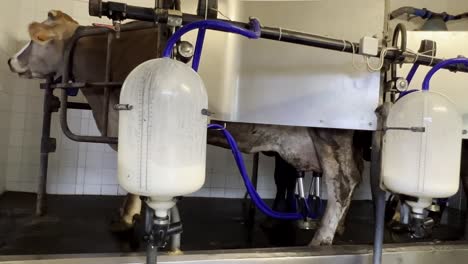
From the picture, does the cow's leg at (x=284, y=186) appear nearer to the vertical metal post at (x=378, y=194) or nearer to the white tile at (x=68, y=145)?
the vertical metal post at (x=378, y=194)

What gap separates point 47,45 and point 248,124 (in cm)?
99

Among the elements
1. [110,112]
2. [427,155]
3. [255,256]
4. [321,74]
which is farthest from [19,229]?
[427,155]

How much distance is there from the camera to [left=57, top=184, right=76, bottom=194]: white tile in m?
2.59

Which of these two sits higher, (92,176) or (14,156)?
(14,156)

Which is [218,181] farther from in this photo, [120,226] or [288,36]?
[288,36]

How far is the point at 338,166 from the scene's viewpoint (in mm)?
1595

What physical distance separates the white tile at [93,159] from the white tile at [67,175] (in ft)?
0.34

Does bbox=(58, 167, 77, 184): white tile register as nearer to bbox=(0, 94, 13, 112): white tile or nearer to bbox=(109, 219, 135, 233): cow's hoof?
bbox=(0, 94, 13, 112): white tile

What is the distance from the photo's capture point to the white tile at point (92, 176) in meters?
2.65

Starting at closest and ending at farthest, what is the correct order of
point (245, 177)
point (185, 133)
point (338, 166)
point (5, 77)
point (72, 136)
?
point (185, 133) < point (72, 136) < point (245, 177) < point (338, 166) < point (5, 77)

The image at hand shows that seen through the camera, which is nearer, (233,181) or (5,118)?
(5,118)

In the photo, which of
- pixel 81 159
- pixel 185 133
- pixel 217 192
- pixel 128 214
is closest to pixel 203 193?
pixel 217 192

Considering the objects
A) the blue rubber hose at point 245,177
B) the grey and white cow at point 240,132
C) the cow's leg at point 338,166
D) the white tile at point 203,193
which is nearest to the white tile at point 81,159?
the white tile at point 203,193

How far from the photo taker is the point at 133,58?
1.61 m
